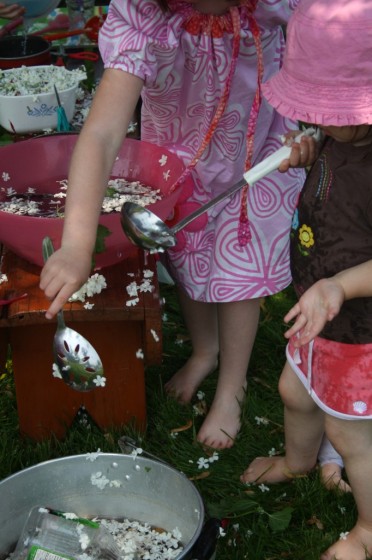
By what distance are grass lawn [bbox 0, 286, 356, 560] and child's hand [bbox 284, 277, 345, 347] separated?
0.54 meters

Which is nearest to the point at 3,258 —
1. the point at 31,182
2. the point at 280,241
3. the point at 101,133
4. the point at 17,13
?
the point at 31,182

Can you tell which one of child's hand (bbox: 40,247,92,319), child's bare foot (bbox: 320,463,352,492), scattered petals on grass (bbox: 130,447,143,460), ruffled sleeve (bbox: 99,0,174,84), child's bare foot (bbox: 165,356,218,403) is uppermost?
ruffled sleeve (bbox: 99,0,174,84)

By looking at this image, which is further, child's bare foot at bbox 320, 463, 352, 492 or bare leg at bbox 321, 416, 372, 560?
child's bare foot at bbox 320, 463, 352, 492

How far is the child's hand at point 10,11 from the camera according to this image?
294cm

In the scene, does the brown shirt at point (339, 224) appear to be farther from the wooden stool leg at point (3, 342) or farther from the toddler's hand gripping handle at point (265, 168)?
the wooden stool leg at point (3, 342)

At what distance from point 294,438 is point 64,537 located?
49 cm

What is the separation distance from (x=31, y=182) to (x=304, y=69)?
78 cm

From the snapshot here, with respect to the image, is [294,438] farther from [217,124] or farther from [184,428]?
[217,124]

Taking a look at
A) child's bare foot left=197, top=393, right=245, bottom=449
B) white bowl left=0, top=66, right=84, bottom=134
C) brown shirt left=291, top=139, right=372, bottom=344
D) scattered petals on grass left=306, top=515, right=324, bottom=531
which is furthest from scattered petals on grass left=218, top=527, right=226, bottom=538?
white bowl left=0, top=66, right=84, bottom=134

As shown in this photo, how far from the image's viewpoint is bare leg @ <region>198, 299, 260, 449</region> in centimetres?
197

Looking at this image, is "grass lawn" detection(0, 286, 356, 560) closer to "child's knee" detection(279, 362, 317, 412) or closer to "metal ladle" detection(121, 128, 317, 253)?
"child's knee" detection(279, 362, 317, 412)

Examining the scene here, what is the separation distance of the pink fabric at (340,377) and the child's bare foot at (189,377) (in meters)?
0.58

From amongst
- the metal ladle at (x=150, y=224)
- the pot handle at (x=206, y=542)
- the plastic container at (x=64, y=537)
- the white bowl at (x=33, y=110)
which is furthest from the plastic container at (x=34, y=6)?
the pot handle at (x=206, y=542)

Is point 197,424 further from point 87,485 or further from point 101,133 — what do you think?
point 101,133
